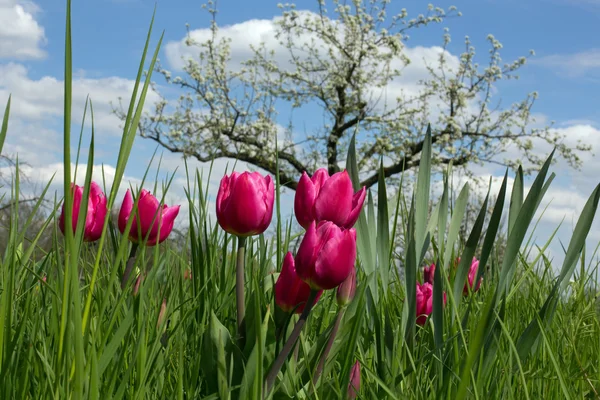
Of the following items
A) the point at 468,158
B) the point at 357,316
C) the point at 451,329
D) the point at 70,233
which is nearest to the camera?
the point at 70,233

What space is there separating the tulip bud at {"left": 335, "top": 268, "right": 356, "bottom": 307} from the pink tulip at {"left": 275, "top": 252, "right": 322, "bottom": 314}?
0.16ft

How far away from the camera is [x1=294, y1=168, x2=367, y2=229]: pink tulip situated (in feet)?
3.22

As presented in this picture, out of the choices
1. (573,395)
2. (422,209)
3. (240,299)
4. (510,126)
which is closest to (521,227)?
(422,209)

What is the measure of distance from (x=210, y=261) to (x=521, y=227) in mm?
594

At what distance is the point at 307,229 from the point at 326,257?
0.17 m

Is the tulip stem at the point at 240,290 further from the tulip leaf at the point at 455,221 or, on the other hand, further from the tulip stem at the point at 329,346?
the tulip leaf at the point at 455,221

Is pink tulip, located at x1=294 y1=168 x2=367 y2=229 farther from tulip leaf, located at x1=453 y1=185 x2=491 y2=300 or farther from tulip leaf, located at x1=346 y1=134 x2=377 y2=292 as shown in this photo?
tulip leaf, located at x1=453 y1=185 x2=491 y2=300

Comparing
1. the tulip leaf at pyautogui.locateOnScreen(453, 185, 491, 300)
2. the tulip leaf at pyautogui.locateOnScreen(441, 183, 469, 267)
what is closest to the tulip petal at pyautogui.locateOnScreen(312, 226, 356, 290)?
the tulip leaf at pyautogui.locateOnScreen(453, 185, 491, 300)

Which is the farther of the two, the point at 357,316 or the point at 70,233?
the point at 357,316

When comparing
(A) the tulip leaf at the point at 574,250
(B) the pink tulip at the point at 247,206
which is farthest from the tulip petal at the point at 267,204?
(A) the tulip leaf at the point at 574,250

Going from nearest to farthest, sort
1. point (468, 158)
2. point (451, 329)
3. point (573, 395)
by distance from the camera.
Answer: point (573, 395)
point (451, 329)
point (468, 158)

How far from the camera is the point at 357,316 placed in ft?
3.07

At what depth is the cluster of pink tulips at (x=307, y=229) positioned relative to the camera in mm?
859

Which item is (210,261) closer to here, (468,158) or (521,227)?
(521,227)
